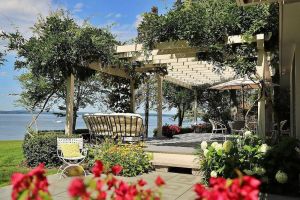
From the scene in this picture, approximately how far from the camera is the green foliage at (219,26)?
25.6 ft

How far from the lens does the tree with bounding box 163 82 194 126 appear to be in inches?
760

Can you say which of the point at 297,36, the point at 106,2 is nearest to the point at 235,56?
the point at 297,36

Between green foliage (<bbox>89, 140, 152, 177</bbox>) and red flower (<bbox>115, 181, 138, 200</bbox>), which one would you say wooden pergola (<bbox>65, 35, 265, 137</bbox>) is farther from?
red flower (<bbox>115, 181, 138, 200</bbox>)

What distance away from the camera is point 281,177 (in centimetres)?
527

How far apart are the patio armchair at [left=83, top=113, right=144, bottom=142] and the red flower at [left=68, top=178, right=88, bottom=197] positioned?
Result: 23.5 ft

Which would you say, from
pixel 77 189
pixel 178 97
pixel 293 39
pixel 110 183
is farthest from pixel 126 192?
pixel 178 97

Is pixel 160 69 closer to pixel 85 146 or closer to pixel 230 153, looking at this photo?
pixel 85 146

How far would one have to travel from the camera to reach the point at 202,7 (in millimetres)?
8312

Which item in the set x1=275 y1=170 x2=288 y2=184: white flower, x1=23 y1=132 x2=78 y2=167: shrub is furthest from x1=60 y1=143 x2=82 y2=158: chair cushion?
x1=275 y1=170 x2=288 y2=184: white flower

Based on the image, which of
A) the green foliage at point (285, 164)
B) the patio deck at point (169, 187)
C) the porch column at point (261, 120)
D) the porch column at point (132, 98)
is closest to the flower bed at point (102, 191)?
the patio deck at point (169, 187)

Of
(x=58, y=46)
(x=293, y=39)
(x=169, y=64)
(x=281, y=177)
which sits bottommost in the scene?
(x=281, y=177)

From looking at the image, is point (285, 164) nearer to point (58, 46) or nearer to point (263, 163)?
point (263, 163)

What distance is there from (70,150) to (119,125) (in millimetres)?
1876

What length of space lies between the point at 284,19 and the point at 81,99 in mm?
11793
